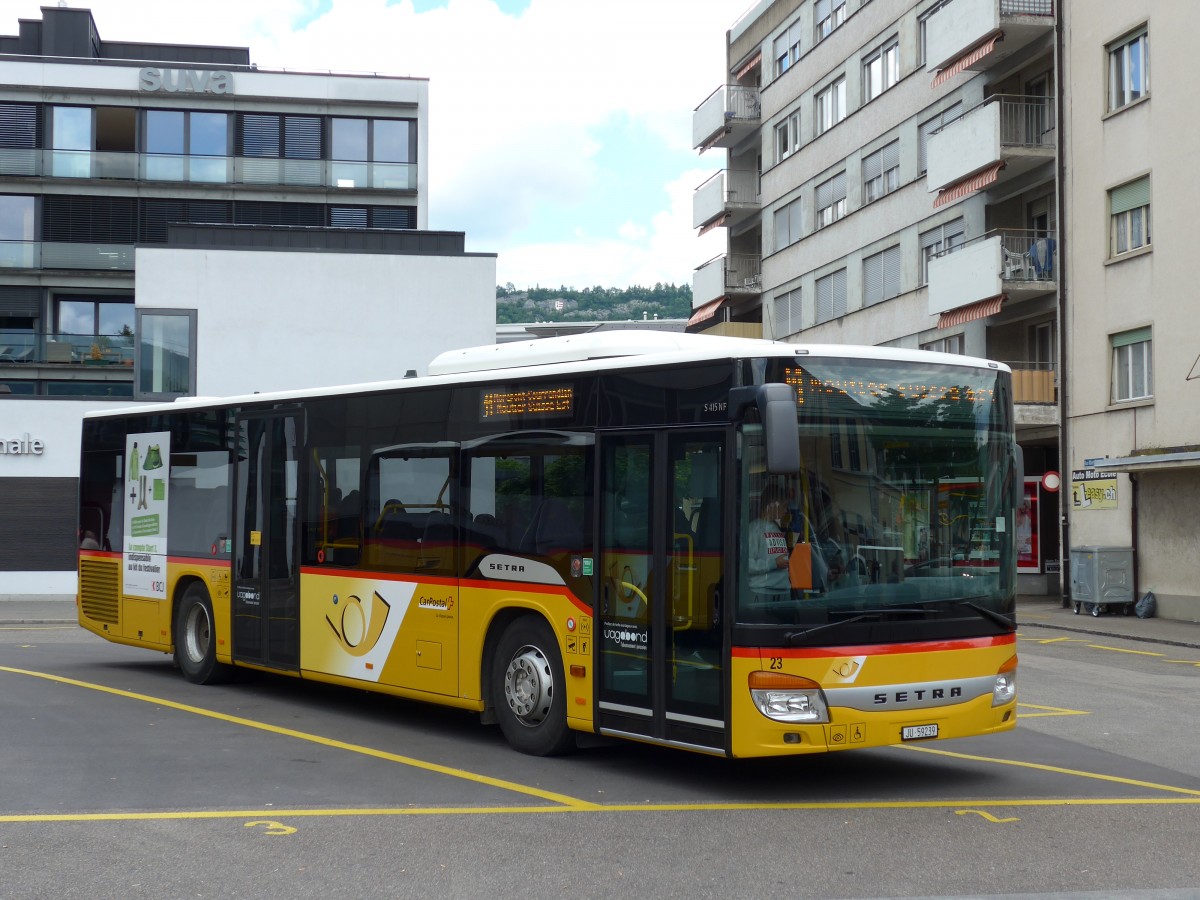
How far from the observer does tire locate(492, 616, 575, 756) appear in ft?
34.2

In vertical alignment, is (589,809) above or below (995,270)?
below

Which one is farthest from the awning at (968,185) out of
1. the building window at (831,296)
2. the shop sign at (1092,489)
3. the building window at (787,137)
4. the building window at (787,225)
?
the building window at (787,137)

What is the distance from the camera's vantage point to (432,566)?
1170cm

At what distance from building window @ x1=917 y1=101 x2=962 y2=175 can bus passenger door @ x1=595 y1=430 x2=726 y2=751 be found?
98.0ft

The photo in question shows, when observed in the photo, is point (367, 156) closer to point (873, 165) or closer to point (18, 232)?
point (18, 232)

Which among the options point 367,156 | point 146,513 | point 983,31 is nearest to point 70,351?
point 367,156

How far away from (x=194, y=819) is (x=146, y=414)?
8897mm

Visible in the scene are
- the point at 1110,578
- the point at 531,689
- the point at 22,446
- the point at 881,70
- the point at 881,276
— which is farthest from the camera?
the point at 881,276

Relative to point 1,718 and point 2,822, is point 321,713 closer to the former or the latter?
point 1,718

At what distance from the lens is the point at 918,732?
919 centimetres

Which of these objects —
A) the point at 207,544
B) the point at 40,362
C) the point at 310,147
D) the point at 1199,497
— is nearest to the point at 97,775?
the point at 207,544

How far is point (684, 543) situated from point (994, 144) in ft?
88.8

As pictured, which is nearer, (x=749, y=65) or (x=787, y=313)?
(x=787, y=313)

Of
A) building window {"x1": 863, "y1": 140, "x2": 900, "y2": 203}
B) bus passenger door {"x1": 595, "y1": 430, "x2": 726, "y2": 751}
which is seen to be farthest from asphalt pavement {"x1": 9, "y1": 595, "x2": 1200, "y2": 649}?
bus passenger door {"x1": 595, "y1": 430, "x2": 726, "y2": 751}
